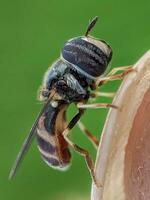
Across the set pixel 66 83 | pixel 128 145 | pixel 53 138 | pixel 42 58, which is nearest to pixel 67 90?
pixel 66 83

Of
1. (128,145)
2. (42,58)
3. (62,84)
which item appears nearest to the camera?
(128,145)

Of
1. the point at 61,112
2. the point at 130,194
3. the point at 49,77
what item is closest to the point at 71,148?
the point at 61,112

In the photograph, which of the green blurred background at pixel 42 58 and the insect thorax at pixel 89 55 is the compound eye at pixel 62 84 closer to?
the insect thorax at pixel 89 55

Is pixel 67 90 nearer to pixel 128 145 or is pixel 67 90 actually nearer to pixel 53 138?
pixel 53 138

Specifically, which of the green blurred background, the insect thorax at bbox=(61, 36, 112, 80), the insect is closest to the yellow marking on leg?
the insect

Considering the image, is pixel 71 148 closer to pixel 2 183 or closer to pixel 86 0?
pixel 2 183
